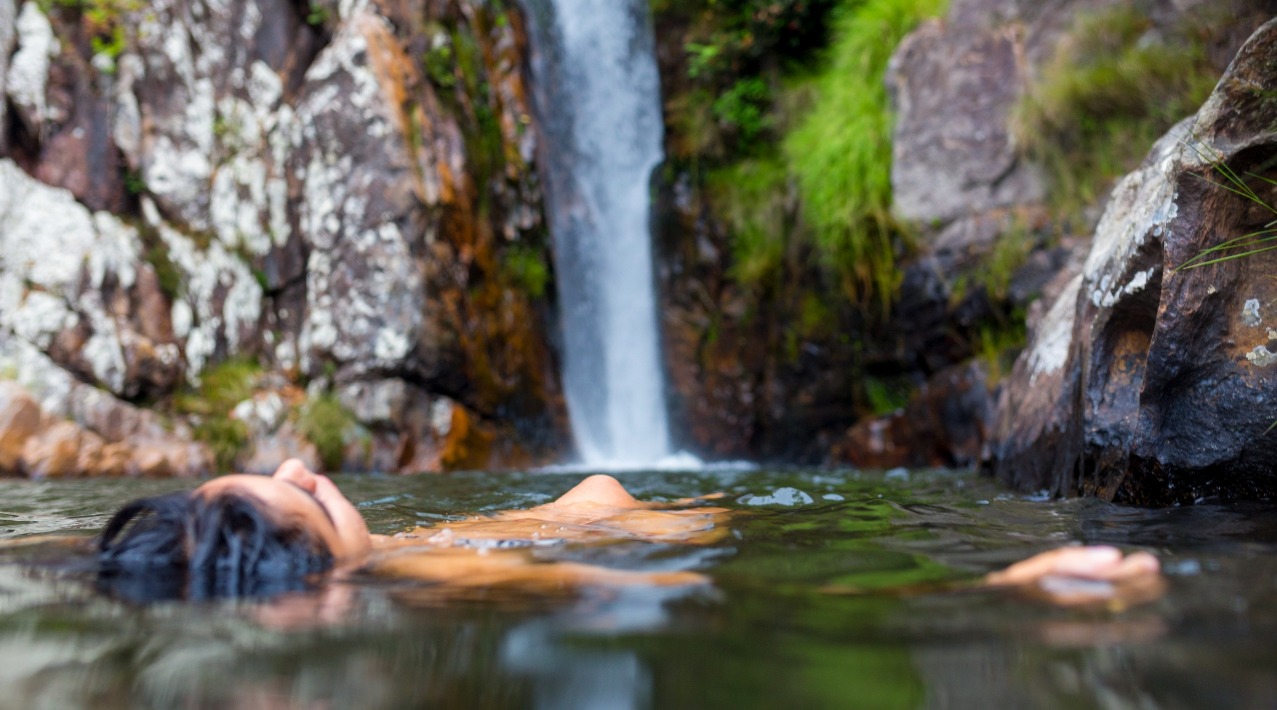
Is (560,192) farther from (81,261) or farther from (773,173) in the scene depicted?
(81,261)

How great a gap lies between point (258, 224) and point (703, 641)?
9375mm

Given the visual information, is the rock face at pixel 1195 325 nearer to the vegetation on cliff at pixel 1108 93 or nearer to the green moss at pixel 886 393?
the vegetation on cliff at pixel 1108 93

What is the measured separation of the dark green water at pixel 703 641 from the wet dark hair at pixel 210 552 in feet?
0.42

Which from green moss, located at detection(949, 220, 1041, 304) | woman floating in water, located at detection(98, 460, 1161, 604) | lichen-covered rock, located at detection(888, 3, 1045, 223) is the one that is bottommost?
woman floating in water, located at detection(98, 460, 1161, 604)

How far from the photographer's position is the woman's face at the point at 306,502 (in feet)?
6.70

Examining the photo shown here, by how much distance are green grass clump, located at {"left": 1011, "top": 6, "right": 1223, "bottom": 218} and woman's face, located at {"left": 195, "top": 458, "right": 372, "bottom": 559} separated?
7.30 meters

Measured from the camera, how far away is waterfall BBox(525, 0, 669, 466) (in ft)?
36.8

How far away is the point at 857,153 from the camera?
945cm

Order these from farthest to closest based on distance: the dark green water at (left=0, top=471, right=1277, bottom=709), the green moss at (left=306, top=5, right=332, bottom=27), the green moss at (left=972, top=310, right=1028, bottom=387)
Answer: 1. the green moss at (left=306, top=5, right=332, bottom=27)
2. the green moss at (left=972, top=310, right=1028, bottom=387)
3. the dark green water at (left=0, top=471, right=1277, bottom=709)

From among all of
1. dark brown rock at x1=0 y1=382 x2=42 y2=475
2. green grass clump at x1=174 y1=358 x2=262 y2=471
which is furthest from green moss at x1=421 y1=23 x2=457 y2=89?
dark brown rock at x1=0 y1=382 x2=42 y2=475

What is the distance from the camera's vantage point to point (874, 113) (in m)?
9.74

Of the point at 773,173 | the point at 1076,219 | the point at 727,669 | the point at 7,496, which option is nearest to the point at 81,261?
the point at 7,496

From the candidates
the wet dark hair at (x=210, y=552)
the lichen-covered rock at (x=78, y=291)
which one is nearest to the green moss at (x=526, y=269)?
the lichen-covered rock at (x=78, y=291)

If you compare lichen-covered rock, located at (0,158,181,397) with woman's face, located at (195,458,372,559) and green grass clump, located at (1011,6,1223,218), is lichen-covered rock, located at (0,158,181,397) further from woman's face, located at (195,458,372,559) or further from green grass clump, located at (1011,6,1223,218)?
green grass clump, located at (1011,6,1223,218)
